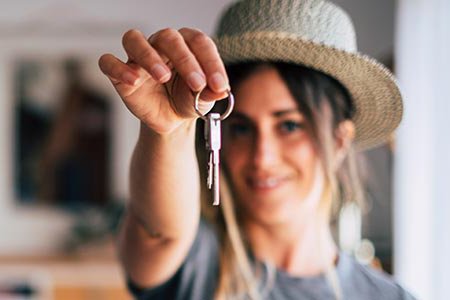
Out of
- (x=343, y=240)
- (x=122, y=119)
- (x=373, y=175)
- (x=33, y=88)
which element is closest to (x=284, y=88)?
(x=343, y=240)

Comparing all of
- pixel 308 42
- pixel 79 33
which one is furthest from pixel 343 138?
pixel 79 33

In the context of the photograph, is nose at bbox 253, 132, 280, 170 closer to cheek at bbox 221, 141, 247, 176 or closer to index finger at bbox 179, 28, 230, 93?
cheek at bbox 221, 141, 247, 176

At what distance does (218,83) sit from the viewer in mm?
415

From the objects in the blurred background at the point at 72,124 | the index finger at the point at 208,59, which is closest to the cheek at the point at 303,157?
the index finger at the point at 208,59

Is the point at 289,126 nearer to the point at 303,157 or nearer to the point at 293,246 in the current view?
the point at 303,157

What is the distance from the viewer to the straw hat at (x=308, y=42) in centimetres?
68

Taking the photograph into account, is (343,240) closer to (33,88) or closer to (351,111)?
(351,111)

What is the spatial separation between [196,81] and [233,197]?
1.40 ft

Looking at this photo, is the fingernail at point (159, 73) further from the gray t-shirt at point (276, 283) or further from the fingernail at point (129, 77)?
the gray t-shirt at point (276, 283)

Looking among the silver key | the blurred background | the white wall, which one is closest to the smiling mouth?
the silver key

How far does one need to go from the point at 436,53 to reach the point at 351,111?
0.43 meters

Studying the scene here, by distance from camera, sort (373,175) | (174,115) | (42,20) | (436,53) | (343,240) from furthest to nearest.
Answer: (42,20) < (373,175) < (343,240) < (436,53) < (174,115)

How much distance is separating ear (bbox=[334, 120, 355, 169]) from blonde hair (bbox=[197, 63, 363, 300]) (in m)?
0.01

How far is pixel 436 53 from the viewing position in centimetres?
119
